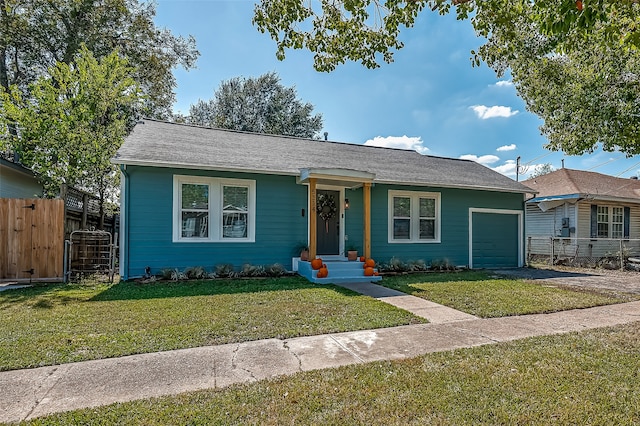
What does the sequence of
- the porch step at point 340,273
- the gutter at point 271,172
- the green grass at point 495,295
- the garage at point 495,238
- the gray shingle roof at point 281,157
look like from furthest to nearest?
the garage at point 495,238
the gray shingle roof at point 281,157
the porch step at point 340,273
the gutter at point 271,172
the green grass at point 495,295

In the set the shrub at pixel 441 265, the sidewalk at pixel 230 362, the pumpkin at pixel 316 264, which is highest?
the pumpkin at pixel 316 264

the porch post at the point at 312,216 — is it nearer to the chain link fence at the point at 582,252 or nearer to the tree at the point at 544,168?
the chain link fence at the point at 582,252

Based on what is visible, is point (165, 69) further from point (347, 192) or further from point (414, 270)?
point (414, 270)

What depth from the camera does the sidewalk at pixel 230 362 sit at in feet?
8.79

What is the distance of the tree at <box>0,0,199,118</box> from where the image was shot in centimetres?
1476

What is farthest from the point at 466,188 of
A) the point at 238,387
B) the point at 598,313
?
the point at 238,387

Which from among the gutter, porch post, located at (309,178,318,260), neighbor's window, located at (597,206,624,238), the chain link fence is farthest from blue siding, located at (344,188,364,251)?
neighbor's window, located at (597,206,624,238)

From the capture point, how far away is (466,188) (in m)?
11.2

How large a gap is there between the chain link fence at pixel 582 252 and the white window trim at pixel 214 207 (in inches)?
438

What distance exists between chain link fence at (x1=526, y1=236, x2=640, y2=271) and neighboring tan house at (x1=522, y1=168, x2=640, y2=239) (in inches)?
14.2

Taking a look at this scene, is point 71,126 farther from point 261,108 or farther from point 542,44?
point 261,108

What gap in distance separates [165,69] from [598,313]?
19.9 meters

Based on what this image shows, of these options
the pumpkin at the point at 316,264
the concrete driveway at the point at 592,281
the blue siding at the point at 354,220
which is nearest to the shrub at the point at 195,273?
the pumpkin at the point at 316,264

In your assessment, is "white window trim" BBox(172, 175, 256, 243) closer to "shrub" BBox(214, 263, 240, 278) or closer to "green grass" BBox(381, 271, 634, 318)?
"shrub" BBox(214, 263, 240, 278)
